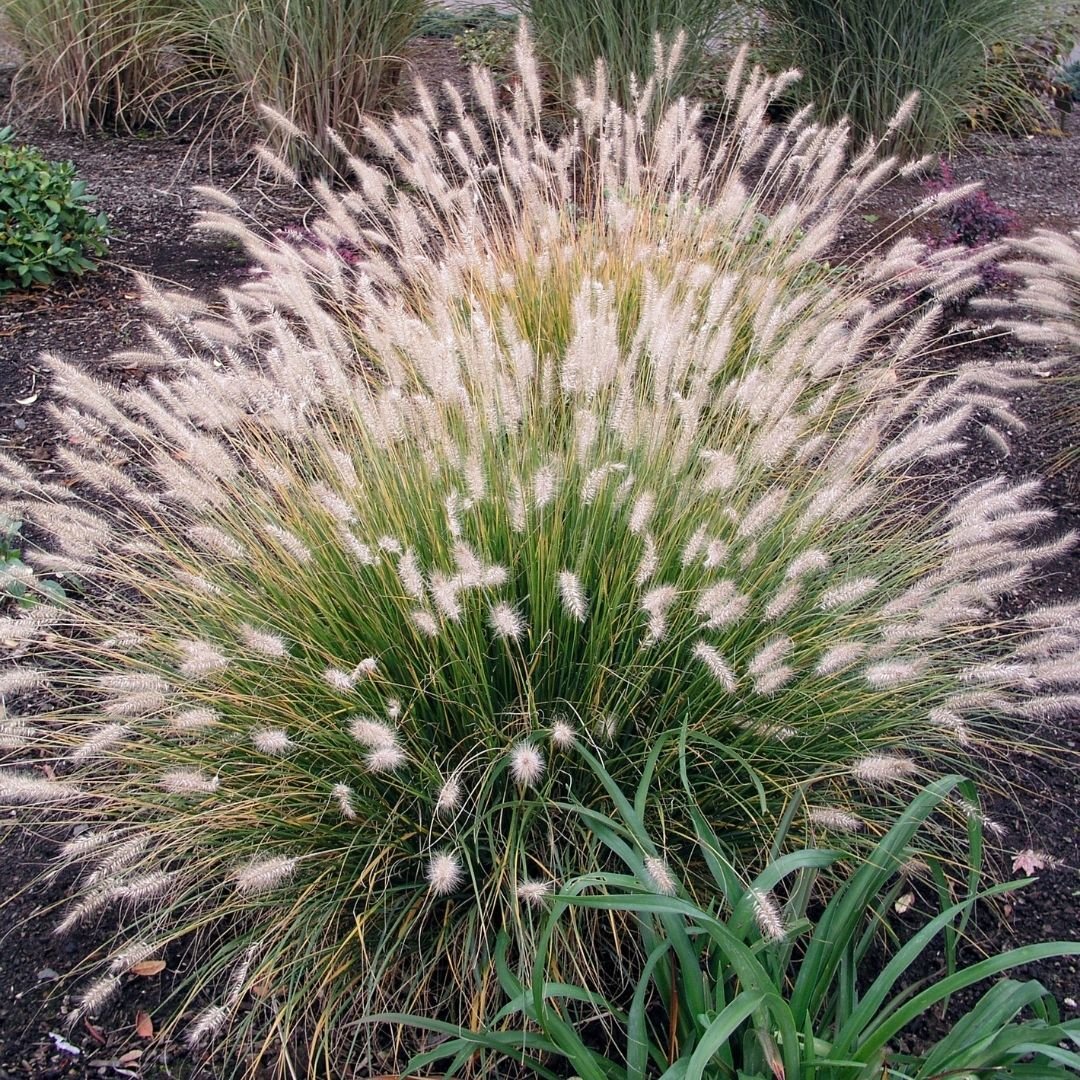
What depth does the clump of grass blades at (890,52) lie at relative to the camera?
22.1ft

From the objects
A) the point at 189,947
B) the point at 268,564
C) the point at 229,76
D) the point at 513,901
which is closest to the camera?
the point at 513,901

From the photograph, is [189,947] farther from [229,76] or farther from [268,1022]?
[229,76]

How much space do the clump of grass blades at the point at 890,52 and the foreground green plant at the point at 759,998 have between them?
5993mm

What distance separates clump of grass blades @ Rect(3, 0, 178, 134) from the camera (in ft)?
22.3

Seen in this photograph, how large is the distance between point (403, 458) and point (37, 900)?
4.57 ft

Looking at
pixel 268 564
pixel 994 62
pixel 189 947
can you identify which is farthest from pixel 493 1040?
pixel 994 62

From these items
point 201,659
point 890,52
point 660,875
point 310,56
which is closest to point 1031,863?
point 660,875

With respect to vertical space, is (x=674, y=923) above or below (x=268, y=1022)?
above

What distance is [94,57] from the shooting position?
7074mm

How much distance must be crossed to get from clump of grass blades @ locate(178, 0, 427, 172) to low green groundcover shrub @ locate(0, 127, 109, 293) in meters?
1.49

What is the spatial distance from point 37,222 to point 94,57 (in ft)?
9.05

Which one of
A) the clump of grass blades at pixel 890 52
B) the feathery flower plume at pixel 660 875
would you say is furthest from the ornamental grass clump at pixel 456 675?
the clump of grass blades at pixel 890 52

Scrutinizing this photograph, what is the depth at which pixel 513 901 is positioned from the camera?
2162 mm

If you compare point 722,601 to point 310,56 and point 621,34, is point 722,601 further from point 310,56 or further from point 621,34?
point 621,34
